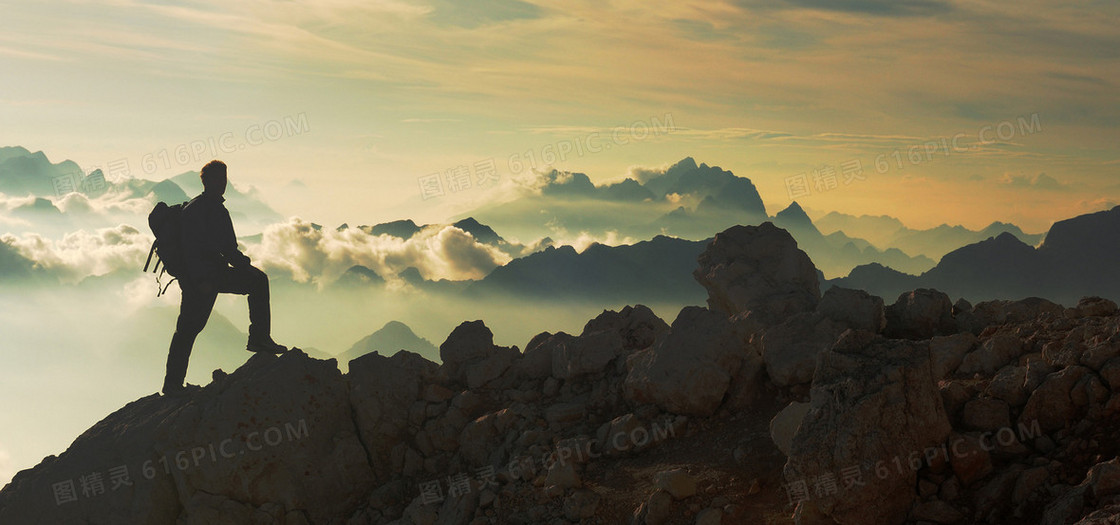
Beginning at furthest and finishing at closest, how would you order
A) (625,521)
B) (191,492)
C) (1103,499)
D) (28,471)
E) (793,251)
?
(793,251) → (28,471) → (191,492) → (625,521) → (1103,499)

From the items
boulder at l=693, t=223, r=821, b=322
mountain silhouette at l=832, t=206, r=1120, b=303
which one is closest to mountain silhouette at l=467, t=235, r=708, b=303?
mountain silhouette at l=832, t=206, r=1120, b=303

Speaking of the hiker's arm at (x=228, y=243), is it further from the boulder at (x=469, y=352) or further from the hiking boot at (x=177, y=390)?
the boulder at (x=469, y=352)

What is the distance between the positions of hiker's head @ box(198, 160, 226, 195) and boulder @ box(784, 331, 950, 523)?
921cm

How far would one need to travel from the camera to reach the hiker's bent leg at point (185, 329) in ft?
41.1

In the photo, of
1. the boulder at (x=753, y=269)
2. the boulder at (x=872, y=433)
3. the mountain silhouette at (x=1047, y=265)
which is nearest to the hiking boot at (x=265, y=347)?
the boulder at (x=753, y=269)

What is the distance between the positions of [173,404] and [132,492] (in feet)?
4.57

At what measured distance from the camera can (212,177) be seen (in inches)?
493

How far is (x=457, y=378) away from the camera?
11992 millimetres

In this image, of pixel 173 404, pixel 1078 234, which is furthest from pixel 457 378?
pixel 1078 234

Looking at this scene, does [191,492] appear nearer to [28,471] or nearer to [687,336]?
[28,471]

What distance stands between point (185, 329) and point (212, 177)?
90.5 inches

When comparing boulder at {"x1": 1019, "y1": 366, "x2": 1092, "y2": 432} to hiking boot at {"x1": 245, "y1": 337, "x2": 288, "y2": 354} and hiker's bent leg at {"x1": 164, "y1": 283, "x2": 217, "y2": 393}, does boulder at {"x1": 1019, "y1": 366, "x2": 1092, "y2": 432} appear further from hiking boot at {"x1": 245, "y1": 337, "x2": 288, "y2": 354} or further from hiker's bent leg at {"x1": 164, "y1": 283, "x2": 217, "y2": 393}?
hiker's bent leg at {"x1": 164, "y1": 283, "x2": 217, "y2": 393}

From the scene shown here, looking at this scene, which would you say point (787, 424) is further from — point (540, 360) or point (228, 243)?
point (228, 243)

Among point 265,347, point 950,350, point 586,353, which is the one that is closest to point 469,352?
point 586,353
